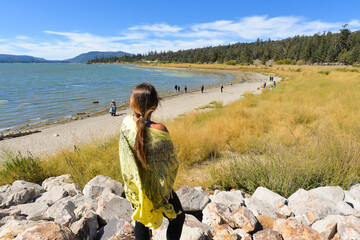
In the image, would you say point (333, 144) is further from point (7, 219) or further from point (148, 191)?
point (7, 219)

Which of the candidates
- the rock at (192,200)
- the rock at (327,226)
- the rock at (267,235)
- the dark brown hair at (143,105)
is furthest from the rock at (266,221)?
the dark brown hair at (143,105)

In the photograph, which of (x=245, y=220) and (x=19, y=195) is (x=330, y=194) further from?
(x=19, y=195)

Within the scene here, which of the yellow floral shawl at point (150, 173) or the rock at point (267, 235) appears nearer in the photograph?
the yellow floral shawl at point (150, 173)

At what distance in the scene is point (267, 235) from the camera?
7.63 ft

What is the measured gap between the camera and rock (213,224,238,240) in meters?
2.34

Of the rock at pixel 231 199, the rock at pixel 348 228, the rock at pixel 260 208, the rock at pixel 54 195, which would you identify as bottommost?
the rock at pixel 54 195

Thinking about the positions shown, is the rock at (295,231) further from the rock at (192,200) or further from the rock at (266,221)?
the rock at (192,200)

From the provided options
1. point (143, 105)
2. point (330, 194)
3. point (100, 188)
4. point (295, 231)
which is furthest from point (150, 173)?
point (330, 194)

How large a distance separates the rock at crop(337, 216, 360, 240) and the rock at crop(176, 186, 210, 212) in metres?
1.62

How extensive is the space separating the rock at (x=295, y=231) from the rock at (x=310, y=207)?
1.37 ft

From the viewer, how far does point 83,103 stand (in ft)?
76.2

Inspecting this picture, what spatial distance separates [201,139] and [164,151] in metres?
4.85

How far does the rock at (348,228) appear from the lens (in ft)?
7.11

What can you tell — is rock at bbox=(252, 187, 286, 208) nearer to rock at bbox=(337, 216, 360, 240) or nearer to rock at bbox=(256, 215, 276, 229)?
rock at bbox=(256, 215, 276, 229)
